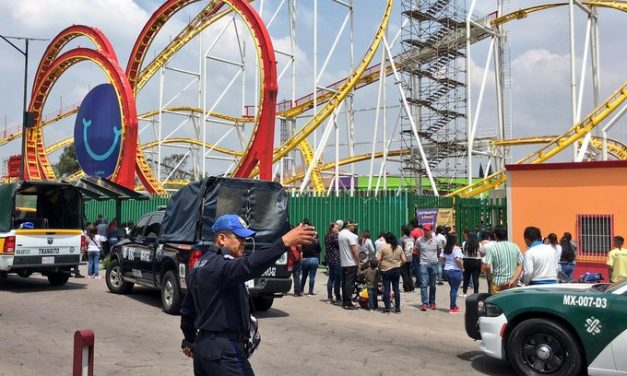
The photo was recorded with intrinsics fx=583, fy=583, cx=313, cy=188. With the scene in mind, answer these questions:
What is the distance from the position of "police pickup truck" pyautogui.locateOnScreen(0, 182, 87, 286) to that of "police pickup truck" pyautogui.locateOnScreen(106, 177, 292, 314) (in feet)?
8.59

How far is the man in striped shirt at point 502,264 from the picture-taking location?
883 cm

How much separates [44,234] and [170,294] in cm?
428

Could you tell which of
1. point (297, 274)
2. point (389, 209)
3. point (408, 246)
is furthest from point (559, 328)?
point (389, 209)

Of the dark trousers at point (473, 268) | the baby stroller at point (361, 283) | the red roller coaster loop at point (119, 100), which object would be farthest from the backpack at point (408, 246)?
the red roller coaster loop at point (119, 100)

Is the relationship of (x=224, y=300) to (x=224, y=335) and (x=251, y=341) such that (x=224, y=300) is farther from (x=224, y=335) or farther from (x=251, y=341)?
(x=251, y=341)

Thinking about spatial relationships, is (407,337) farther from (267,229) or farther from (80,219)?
(80,219)

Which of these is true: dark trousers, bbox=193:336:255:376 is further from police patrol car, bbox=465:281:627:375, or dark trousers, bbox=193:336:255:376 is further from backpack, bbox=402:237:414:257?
backpack, bbox=402:237:414:257

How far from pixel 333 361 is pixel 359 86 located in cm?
2808

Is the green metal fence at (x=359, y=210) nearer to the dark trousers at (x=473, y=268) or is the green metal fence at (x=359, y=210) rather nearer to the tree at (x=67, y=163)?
the dark trousers at (x=473, y=268)

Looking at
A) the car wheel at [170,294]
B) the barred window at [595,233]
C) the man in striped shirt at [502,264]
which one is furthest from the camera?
the barred window at [595,233]

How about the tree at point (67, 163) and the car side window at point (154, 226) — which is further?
the tree at point (67, 163)

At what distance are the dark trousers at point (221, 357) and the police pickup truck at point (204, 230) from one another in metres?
6.12

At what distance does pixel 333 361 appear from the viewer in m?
7.03

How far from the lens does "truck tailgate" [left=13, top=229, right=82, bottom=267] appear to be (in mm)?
12336
